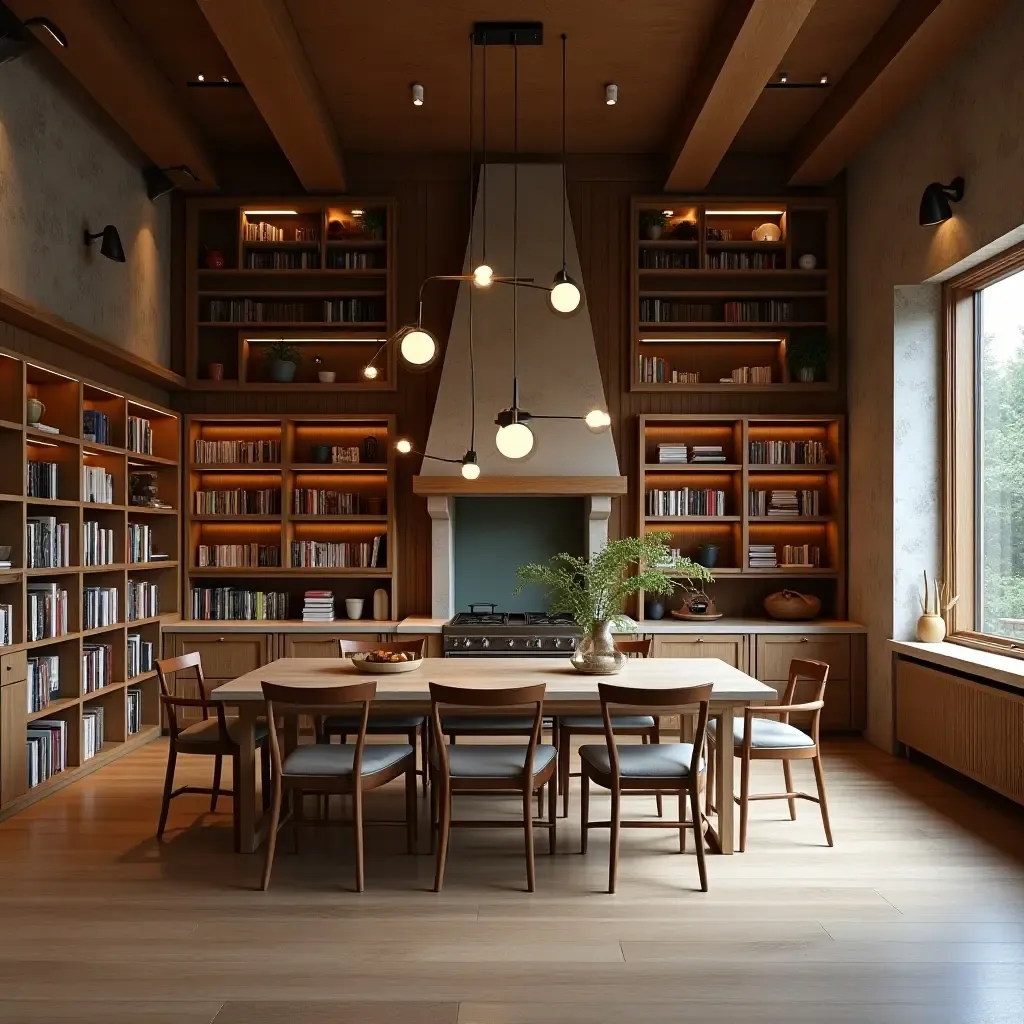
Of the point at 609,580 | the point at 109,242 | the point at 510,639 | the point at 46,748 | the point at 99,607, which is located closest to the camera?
the point at 609,580

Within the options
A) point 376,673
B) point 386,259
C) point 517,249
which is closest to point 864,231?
point 517,249

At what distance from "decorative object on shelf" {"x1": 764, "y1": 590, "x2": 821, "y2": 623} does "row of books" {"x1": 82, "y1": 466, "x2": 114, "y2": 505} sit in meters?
4.74

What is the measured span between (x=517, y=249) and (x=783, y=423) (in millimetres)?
2460

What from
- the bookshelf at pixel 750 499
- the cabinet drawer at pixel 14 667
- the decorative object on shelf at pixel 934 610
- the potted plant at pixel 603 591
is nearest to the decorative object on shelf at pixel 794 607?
the bookshelf at pixel 750 499

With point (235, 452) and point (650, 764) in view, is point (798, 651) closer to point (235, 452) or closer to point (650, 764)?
point (650, 764)

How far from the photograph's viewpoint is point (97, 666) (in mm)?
6301

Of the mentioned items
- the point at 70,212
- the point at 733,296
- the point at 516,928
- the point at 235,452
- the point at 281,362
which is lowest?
the point at 516,928

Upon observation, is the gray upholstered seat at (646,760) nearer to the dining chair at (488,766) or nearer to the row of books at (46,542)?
the dining chair at (488,766)

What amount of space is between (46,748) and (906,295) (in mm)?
6022

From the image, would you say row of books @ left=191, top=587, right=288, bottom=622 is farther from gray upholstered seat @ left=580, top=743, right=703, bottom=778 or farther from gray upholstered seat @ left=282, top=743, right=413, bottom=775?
gray upholstered seat @ left=580, top=743, right=703, bottom=778

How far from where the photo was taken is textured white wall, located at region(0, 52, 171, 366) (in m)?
5.23

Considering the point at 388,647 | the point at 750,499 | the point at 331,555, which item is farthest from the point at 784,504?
the point at 388,647

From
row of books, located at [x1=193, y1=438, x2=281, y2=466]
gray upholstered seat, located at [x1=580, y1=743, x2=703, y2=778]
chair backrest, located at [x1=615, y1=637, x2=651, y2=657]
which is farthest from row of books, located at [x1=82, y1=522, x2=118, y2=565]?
gray upholstered seat, located at [x1=580, y1=743, x2=703, y2=778]

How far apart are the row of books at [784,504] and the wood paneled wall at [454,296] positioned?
0.65 m
